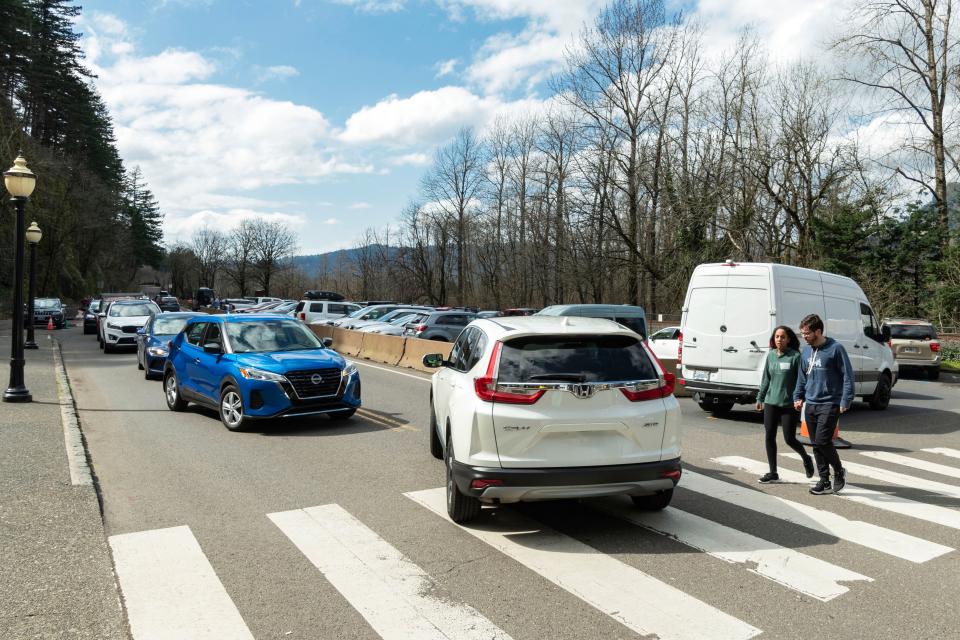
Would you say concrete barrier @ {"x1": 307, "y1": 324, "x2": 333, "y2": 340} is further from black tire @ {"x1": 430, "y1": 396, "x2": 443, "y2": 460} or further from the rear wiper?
the rear wiper

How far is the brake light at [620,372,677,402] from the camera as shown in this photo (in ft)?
18.9

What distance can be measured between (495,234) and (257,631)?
62.5 meters

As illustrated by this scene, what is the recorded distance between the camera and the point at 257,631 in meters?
4.11

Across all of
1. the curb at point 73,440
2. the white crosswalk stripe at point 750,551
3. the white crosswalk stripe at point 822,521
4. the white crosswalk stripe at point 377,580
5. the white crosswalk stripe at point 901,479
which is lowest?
the white crosswalk stripe at point 901,479

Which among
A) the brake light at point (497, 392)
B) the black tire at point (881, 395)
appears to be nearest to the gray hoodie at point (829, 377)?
the brake light at point (497, 392)

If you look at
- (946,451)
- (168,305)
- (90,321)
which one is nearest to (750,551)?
(946,451)

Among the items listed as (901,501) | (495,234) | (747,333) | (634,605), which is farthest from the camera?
(495,234)

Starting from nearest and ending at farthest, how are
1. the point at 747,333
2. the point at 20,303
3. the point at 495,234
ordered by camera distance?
the point at 747,333
the point at 20,303
the point at 495,234

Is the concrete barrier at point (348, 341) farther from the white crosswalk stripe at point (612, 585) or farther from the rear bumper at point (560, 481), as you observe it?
the rear bumper at point (560, 481)

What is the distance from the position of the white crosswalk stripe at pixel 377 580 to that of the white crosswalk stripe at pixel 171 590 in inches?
27.7

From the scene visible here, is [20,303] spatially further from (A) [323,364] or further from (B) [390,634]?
(B) [390,634]

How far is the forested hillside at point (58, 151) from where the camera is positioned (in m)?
47.0

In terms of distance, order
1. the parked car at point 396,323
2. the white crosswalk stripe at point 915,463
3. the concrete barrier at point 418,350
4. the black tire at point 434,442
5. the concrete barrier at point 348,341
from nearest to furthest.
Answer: the black tire at point 434,442 < the white crosswalk stripe at point 915,463 < the concrete barrier at point 418,350 < the concrete barrier at point 348,341 < the parked car at point 396,323

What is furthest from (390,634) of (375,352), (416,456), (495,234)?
(495,234)
